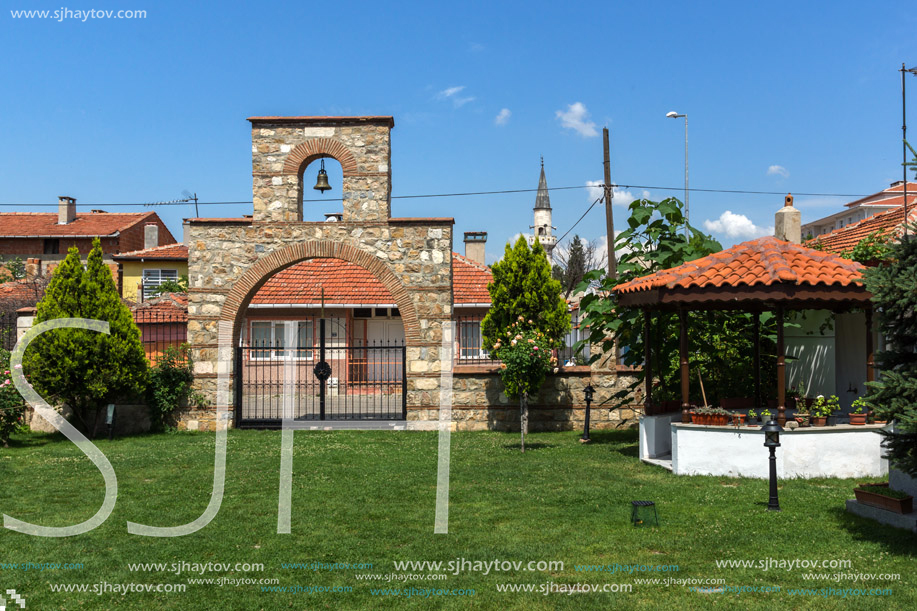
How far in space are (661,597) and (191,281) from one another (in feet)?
40.4

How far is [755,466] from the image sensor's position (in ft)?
32.0

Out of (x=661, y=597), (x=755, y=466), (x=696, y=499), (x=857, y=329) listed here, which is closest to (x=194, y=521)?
(x=661, y=597)

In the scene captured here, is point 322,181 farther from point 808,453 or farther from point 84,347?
point 808,453

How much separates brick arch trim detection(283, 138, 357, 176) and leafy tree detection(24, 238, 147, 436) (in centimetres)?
402

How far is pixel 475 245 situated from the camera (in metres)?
29.9

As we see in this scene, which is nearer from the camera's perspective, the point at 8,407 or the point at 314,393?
the point at 8,407


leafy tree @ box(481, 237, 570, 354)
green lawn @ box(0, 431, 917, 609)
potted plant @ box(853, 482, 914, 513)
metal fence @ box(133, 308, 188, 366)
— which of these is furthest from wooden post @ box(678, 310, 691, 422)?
metal fence @ box(133, 308, 188, 366)

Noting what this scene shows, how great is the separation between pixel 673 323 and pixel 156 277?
2683 cm

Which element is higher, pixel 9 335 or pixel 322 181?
pixel 322 181

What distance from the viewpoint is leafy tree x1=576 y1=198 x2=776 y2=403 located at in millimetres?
12930

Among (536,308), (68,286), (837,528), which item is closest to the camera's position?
(837,528)

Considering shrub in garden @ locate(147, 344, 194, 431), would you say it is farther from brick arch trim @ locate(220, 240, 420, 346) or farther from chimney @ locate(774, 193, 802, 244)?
chimney @ locate(774, 193, 802, 244)

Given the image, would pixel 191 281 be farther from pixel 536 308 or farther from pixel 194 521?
pixel 194 521

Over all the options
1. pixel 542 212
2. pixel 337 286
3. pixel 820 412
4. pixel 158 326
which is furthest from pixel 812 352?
pixel 542 212
